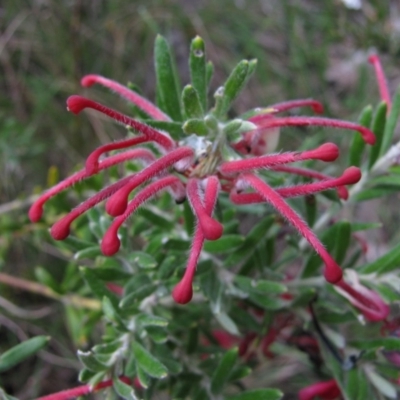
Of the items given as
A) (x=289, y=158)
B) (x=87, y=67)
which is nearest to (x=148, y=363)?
(x=289, y=158)

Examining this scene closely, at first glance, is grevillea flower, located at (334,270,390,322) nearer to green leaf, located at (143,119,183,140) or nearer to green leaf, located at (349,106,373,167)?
green leaf, located at (349,106,373,167)

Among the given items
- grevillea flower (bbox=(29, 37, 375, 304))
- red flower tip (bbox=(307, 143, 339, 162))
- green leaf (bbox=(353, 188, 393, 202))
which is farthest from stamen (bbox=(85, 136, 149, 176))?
green leaf (bbox=(353, 188, 393, 202))

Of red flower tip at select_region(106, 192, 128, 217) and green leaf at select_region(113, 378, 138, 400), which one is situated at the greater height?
red flower tip at select_region(106, 192, 128, 217)

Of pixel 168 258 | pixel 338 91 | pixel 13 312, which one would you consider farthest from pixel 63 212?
pixel 338 91

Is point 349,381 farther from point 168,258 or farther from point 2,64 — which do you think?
point 2,64

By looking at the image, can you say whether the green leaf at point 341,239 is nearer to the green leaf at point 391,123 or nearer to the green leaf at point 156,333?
the green leaf at point 391,123

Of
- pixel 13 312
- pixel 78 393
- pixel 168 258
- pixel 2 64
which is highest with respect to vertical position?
pixel 2 64
